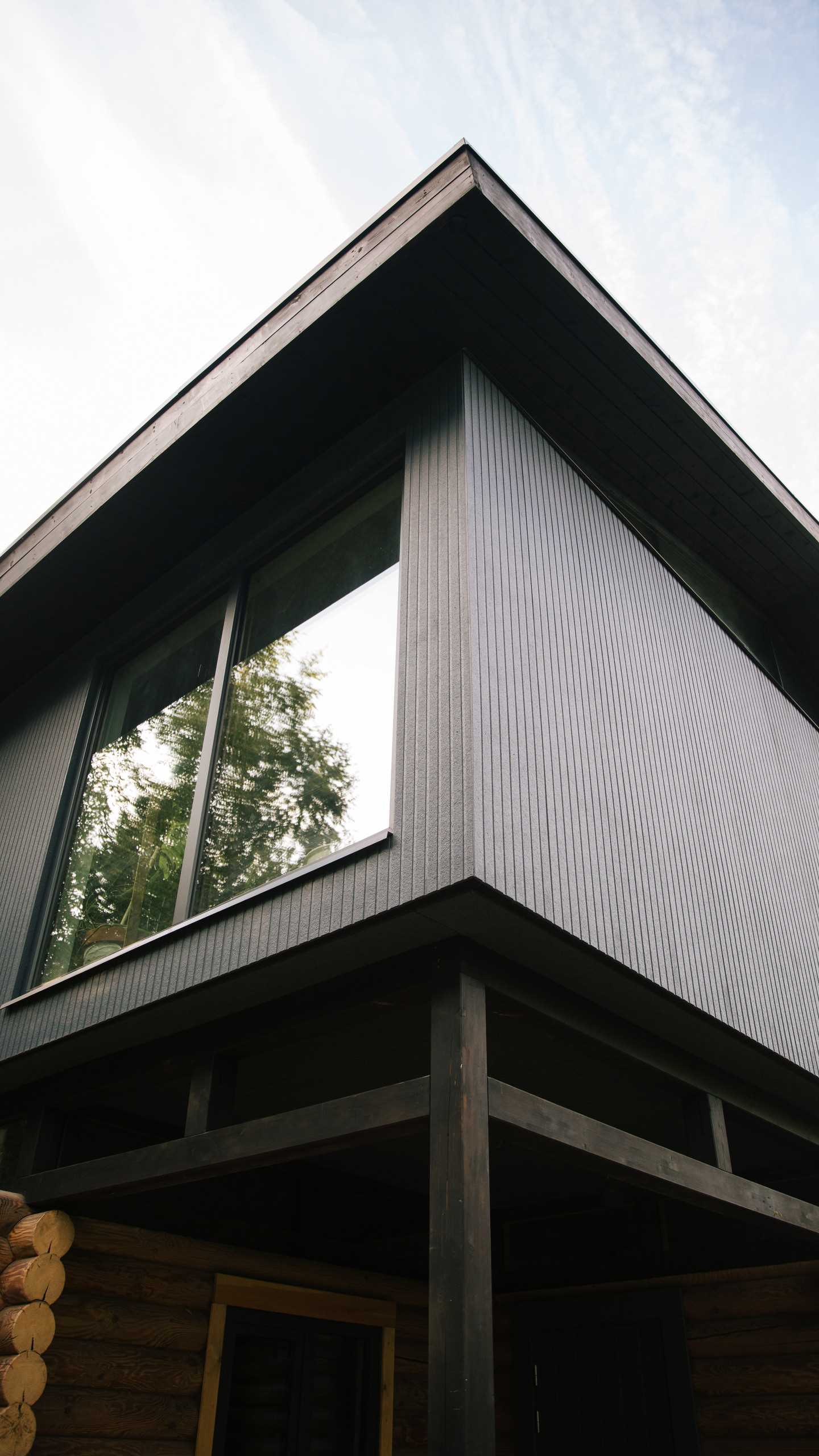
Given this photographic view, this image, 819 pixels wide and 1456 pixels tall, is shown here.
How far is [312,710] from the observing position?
3.79m

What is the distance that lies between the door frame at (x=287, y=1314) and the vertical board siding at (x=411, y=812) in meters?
1.48

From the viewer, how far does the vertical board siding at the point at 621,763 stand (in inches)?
118

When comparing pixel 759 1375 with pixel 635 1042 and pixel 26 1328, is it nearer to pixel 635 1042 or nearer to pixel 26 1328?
pixel 635 1042

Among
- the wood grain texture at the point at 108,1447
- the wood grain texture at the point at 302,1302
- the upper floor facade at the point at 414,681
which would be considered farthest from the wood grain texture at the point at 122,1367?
the upper floor facade at the point at 414,681

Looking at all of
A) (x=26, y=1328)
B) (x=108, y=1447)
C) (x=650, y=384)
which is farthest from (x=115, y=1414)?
(x=650, y=384)

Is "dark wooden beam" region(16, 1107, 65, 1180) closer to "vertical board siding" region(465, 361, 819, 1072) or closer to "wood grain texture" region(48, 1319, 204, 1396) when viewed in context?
"wood grain texture" region(48, 1319, 204, 1396)

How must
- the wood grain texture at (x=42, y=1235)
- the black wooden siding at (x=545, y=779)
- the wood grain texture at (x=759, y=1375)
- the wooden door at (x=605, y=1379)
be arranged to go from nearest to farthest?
the black wooden siding at (x=545, y=779) → the wood grain texture at (x=42, y=1235) → the wood grain texture at (x=759, y=1375) → the wooden door at (x=605, y=1379)

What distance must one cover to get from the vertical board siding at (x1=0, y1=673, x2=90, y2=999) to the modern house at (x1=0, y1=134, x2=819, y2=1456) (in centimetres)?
4

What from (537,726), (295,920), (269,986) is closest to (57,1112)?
(269,986)

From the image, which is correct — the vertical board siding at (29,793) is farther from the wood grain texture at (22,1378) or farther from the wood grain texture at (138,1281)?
the wood grain texture at (22,1378)

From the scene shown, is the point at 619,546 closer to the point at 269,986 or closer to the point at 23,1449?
the point at 269,986

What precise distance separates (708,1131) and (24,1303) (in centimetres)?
239

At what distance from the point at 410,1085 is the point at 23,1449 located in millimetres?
1870

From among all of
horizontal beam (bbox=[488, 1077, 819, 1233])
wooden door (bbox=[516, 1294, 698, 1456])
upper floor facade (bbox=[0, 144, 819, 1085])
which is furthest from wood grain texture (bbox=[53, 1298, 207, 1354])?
horizontal beam (bbox=[488, 1077, 819, 1233])
